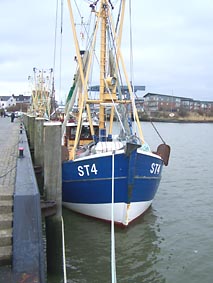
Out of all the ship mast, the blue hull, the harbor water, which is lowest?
the harbor water

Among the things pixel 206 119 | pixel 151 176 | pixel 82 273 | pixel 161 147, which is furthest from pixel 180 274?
pixel 206 119

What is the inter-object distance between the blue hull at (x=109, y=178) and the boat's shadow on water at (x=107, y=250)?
82 cm

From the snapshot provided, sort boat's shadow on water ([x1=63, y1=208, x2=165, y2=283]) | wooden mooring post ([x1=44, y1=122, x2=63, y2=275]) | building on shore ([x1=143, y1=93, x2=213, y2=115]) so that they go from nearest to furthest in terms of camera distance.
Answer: wooden mooring post ([x1=44, y1=122, x2=63, y2=275]) → boat's shadow on water ([x1=63, y1=208, x2=165, y2=283]) → building on shore ([x1=143, y1=93, x2=213, y2=115])

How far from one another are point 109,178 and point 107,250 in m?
2.12

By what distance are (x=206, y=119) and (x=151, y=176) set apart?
14682 cm

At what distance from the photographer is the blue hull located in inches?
450

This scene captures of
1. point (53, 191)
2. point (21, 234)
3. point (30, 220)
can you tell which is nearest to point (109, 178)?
point (53, 191)

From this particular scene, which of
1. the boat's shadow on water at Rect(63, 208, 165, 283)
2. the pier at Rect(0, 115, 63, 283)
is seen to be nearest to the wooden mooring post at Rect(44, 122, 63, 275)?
the pier at Rect(0, 115, 63, 283)

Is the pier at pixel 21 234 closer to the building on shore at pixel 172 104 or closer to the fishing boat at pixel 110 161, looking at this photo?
the fishing boat at pixel 110 161

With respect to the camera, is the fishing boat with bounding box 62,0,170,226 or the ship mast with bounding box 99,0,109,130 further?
the ship mast with bounding box 99,0,109,130

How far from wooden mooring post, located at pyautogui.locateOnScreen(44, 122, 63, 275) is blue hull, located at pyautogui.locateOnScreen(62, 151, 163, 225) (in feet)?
11.0

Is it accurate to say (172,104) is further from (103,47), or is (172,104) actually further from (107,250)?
(107,250)

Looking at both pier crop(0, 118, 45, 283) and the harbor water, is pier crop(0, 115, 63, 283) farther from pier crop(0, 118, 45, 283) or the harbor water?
the harbor water

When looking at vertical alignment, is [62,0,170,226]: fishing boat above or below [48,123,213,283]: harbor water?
above
